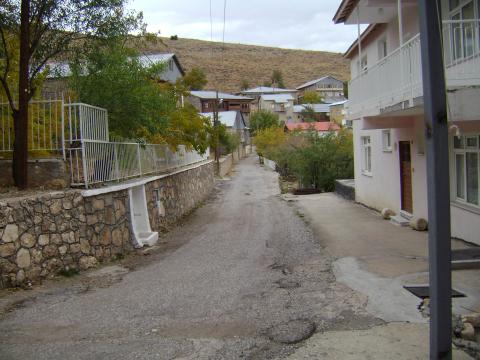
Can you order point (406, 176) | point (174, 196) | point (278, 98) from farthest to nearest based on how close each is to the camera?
1. point (278, 98)
2. point (174, 196)
3. point (406, 176)

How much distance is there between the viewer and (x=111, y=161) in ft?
37.6

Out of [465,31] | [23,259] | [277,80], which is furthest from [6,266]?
[277,80]

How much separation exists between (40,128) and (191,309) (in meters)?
5.55

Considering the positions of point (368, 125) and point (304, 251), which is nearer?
point (304, 251)

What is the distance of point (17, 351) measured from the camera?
519 centimetres

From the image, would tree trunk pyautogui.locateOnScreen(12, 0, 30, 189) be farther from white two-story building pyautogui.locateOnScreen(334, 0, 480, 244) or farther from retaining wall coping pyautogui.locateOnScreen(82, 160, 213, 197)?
white two-story building pyautogui.locateOnScreen(334, 0, 480, 244)

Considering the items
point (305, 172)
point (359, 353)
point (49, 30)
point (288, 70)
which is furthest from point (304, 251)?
point (288, 70)

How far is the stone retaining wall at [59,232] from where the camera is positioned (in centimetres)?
785

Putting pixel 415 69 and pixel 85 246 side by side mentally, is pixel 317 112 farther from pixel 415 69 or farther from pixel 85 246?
pixel 85 246

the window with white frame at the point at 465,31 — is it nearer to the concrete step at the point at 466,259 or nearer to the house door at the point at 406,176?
the concrete step at the point at 466,259

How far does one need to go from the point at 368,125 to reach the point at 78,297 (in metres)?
9.38

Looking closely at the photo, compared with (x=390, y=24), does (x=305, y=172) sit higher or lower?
lower

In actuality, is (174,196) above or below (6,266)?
above

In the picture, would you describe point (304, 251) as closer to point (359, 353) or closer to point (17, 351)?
point (359, 353)
